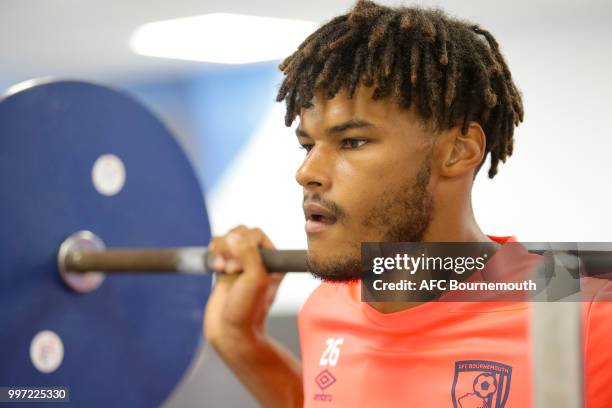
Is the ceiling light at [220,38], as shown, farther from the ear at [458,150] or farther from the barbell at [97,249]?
the ear at [458,150]

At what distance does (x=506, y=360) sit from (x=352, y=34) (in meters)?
0.33

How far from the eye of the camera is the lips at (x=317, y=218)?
77 centimetres

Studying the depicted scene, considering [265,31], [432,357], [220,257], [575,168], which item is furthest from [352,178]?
[265,31]

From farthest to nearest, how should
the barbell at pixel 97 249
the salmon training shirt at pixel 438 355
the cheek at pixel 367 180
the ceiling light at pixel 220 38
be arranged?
the ceiling light at pixel 220 38, the barbell at pixel 97 249, the cheek at pixel 367 180, the salmon training shirt at pixel 438 355

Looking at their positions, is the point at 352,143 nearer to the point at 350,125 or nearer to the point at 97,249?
the point at 350,125

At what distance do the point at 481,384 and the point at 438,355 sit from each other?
0.05 meters

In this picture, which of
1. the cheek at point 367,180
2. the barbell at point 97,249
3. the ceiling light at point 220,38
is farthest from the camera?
the ceiling light at point 220,38

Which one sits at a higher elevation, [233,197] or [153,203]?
[233,197]

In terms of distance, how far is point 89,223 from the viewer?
1134 mm

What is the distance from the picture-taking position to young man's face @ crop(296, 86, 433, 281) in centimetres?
76

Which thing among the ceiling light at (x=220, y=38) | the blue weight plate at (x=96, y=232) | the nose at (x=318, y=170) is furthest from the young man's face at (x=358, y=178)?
the ceiling light at (x=220, y=38)

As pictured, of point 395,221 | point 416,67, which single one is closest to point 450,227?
point 395,221

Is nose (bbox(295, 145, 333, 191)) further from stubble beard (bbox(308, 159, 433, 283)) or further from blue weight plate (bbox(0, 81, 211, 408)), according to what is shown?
blue weight plate (bbox(0, 81, 211, 408))

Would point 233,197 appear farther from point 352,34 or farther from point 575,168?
point 352,34
